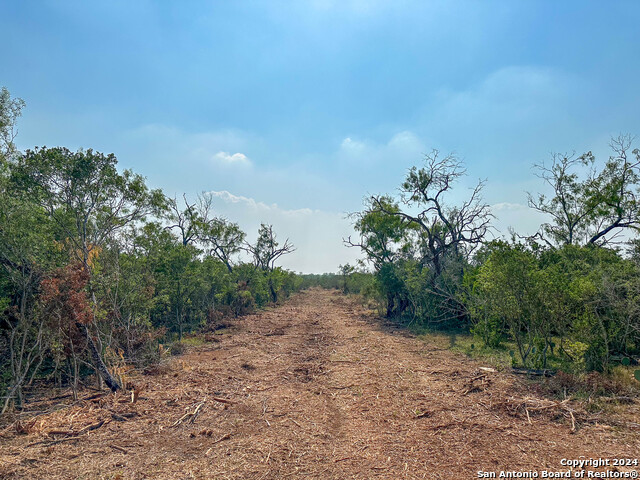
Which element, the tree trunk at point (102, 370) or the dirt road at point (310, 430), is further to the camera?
the tree trunk at point (102, 370)

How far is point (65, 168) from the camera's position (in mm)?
6609

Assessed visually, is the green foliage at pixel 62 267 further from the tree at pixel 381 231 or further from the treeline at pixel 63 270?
the tree at pixel 381 231

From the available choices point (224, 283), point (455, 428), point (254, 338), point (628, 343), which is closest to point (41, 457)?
point (455, 428)

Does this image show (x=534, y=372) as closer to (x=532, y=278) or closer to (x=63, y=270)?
(x=532, y=278)

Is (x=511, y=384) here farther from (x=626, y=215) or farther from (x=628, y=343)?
(x=626, y=215)

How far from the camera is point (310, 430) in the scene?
5.34 metres

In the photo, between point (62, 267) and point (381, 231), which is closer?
point (62, 267)

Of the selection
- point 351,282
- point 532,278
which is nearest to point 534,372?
point 532,278

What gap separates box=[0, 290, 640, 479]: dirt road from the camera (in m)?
4.24

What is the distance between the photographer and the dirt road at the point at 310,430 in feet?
13.9

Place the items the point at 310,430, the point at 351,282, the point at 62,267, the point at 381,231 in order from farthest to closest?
the point at 351,282 → the point at 381,231 → the point at 62,267 → the point at 310,430

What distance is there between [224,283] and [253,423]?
1337 cm

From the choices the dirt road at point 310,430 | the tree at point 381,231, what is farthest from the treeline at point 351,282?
the dirt road at point 310,430

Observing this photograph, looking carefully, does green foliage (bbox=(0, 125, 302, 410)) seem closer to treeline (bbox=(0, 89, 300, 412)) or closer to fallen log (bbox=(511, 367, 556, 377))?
treeline (bbox=(0, 89, 300, 412))
